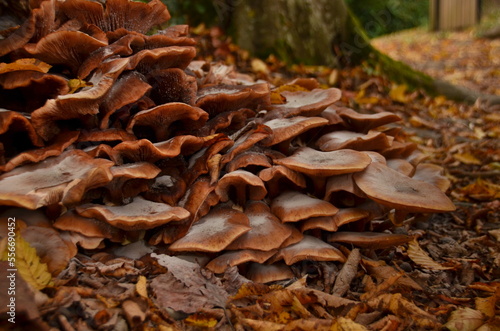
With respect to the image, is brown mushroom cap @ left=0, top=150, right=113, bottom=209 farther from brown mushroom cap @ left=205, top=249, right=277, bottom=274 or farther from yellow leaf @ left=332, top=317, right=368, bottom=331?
yellow leaf @ left=332, top=317, right=368, bottom=331

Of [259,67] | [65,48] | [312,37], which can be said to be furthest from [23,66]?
[312,37]

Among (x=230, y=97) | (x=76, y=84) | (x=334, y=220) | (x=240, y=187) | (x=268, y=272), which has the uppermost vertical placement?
(x=76, y=84)

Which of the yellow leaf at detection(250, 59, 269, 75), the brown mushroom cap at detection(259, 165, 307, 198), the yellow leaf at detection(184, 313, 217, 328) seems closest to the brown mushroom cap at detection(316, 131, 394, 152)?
the brown mushroom cap at detection(259, 165, 307, 198)

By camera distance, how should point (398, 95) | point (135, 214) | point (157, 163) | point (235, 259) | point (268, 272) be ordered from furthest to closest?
point (398, 95), point (157, 163), point (268, 272), point (235, 259), point (135, 214)

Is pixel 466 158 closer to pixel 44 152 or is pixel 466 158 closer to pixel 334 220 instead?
pixel 334 220

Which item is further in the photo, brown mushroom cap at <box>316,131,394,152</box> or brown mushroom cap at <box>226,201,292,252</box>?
brown mushroom cap at <box>316,131,394,152</box>

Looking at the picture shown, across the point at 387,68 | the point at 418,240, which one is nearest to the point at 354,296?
the point at 418,240

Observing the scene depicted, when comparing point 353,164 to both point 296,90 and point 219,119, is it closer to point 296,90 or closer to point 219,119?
point 219,119

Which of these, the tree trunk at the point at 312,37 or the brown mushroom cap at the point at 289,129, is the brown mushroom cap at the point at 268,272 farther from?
the tree trunk at the point at 312,37
